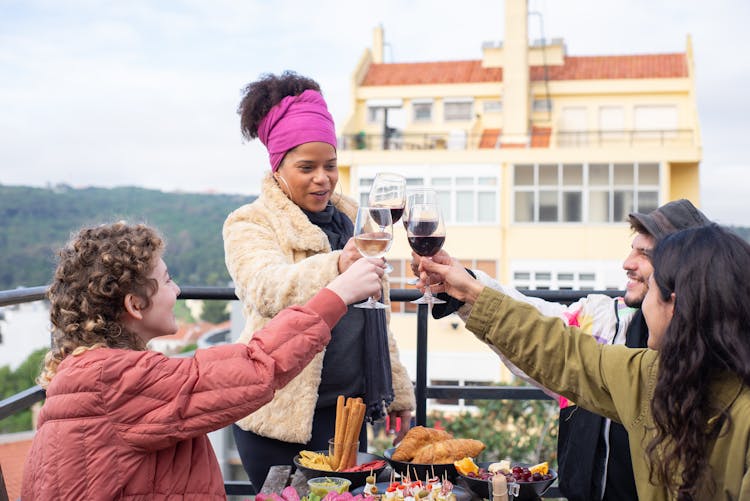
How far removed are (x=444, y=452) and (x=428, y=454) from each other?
0.04 meters

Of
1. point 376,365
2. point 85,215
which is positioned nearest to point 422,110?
point 85,215

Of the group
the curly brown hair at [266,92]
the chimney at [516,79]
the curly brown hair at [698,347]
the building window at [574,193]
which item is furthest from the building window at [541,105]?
the curly brown hair at [698,347]

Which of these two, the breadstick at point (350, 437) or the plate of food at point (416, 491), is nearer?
the plate of food at point (416, 491)

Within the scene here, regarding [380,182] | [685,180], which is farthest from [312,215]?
[685,180]

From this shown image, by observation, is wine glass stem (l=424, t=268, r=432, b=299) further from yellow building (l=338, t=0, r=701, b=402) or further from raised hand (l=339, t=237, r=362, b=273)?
yellow building (l=338, t=0, r=701, b=402)

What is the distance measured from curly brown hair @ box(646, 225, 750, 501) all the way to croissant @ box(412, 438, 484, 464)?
0.60 meters

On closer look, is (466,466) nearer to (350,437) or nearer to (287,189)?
(350,437)

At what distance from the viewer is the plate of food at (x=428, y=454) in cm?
203

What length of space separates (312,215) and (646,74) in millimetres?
35830

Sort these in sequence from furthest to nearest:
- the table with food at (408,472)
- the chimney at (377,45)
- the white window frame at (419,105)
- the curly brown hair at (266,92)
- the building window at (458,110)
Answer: the chimney at (377,45)
the white window frame at (419,105)
the building window at (458,110)
the curly brown hair at (266,92)
the table with food at (408,472)

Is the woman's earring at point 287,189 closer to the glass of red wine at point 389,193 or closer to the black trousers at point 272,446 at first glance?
the glass of red wine at point 389,193

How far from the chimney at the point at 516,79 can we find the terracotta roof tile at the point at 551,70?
232 cm

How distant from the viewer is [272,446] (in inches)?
93.3

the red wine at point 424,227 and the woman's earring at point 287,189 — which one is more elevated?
the woman's earring at point 287,189
